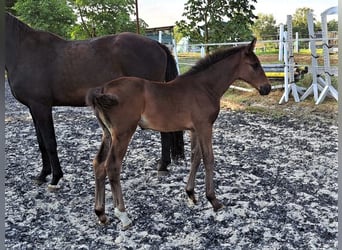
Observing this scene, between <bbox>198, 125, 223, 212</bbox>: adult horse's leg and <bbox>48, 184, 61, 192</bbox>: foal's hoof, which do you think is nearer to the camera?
<bbox>198, 125, 223, 212</bbox>: adult horse's leg

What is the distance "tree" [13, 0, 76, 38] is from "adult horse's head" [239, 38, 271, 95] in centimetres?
195

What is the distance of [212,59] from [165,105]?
39 cm

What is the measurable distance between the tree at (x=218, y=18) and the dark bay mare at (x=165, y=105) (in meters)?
1.07

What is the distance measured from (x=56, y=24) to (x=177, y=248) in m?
2.73

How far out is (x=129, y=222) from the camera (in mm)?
1783

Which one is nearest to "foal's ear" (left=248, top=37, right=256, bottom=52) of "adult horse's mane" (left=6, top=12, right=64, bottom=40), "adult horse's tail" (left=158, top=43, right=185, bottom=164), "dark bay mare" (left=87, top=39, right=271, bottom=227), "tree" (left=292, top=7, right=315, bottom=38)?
"dark bay mare" (left=87, top=39, right=271, bottom=227)

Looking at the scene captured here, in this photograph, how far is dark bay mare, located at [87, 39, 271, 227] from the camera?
1662mm

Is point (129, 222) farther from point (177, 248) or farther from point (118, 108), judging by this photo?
point (118, 108)

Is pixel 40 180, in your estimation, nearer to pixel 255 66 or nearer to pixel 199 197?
pixel 199 197

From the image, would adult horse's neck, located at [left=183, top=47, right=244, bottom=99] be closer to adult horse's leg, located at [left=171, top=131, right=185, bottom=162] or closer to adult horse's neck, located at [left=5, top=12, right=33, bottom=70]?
adult horse's leg, located at [left=171, top=131, right=185, bottom=162]

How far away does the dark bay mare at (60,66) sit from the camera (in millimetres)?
2182

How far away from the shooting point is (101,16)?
9.20 ft

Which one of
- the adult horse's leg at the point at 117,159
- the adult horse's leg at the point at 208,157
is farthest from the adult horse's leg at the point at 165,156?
the adult horse's leg at the point at 117,159

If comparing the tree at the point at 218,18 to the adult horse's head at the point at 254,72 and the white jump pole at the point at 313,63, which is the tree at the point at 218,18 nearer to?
A: the adult horse's head at the point at 254,72
